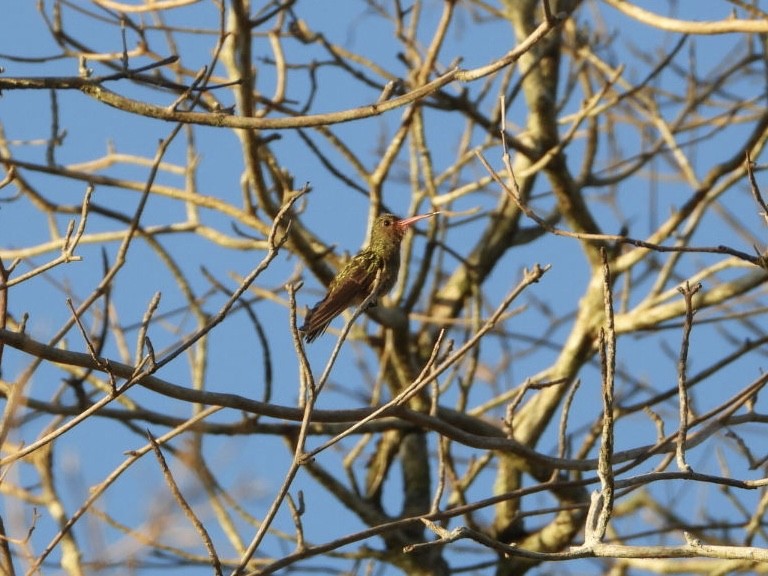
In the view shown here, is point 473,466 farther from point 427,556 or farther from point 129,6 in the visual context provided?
point 129,6

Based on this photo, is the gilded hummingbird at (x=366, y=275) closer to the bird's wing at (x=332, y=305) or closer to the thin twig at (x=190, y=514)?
the bird's wing at (x=332, y=305)

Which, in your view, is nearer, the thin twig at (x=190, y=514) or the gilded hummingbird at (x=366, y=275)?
the thin twig at (x=190, y=514)

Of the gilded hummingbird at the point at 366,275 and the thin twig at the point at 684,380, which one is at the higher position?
the gilded hummingbird at the point at 366,275

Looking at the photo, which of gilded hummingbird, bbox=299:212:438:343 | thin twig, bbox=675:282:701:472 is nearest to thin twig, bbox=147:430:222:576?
thin twig, bbox=675:282:701:472

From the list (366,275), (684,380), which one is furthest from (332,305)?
(684,380)

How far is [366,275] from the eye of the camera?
7273 millimetres

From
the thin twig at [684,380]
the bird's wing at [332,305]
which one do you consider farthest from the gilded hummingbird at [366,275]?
the thin twig at [684,380]

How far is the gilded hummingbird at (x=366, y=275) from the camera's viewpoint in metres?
6.80

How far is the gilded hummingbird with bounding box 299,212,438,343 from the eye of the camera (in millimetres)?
6805

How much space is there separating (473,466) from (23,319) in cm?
418

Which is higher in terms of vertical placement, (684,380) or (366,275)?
(366,275)

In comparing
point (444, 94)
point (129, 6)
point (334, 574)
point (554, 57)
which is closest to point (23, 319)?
point (129, 6)

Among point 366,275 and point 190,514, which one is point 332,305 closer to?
point 366,275

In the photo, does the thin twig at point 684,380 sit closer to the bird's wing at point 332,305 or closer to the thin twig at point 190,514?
the thin twig at point 190,514
